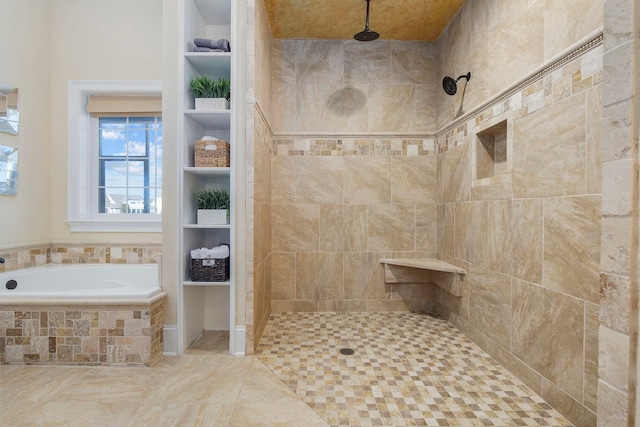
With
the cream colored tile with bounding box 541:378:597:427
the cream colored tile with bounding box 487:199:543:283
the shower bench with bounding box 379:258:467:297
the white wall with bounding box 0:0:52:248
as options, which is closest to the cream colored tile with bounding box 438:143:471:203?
the cream colored tile with bounding box 487:199:543:283

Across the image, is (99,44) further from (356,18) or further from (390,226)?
(390,226)

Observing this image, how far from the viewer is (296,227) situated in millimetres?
2986

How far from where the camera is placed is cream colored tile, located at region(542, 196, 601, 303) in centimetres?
136

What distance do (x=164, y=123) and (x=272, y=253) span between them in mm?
1432

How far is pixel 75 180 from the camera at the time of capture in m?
2.86

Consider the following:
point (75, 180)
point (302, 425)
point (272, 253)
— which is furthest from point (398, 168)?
point (75, 180)

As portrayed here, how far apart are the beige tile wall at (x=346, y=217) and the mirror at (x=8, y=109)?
2024 millimetres

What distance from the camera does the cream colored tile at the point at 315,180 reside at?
298 centimetres

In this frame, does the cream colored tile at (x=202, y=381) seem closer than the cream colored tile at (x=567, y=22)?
No

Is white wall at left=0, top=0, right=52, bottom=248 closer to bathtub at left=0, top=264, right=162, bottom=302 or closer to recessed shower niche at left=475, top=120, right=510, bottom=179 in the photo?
bathtub at left=0, top=264, right=162, bottom=302

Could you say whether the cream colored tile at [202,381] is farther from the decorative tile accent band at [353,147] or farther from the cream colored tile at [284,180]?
the decorative tile accent band at [353,147]

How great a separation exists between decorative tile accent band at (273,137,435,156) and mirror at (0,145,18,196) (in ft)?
6.65

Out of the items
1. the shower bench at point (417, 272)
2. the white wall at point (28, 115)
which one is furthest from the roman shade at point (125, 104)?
the shower bench at point (417, 272)

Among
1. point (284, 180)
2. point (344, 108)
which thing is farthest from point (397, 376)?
point (344, 108)
